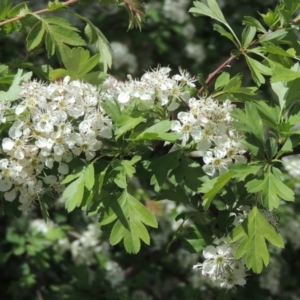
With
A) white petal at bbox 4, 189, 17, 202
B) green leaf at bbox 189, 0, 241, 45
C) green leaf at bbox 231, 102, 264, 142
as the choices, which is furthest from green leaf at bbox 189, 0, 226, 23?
white petal at bbox 4, 189, 17, 202

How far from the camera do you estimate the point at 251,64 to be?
4.69 ft

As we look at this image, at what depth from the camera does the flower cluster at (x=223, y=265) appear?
130cm

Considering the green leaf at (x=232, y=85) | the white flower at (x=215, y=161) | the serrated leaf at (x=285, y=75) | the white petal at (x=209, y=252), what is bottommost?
the white petal at (x=209, y=252)

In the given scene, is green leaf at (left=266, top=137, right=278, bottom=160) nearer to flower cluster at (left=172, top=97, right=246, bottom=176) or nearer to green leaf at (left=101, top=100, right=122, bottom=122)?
flower cluster at (left=172, top=97, right=246, bottom=176)

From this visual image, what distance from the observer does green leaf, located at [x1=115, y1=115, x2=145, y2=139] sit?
1.26 meters

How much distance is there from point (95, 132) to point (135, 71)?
2.56 m

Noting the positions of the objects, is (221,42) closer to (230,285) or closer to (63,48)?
(63,48)

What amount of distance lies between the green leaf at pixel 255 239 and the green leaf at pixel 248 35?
399mm

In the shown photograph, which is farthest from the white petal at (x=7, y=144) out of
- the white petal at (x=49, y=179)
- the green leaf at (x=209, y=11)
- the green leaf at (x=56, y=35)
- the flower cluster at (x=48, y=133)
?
the green leaf at (x=209, y=11)

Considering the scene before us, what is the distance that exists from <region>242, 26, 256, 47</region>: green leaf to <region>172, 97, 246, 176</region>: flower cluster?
23 cm

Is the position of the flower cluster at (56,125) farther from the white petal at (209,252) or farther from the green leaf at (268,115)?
the white petal at (209,252)

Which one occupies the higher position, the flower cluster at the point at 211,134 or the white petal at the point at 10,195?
the flower cluster at the point at 211,134

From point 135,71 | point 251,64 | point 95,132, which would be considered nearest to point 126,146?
point 95,132

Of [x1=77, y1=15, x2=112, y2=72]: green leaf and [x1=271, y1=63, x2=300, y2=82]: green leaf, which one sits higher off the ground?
[x1=271, y1=63, x2=300, y2=82]: green leaf
